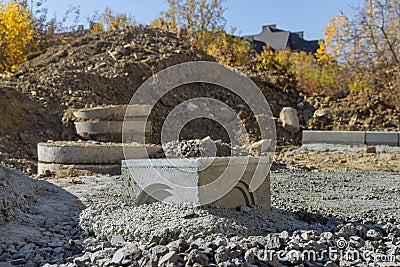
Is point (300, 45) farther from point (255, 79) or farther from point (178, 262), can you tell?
point (178, 262)

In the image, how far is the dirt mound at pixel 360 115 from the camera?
1166cm

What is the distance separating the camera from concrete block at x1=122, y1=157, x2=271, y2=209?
3.41 metres

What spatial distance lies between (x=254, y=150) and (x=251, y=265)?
647 cm

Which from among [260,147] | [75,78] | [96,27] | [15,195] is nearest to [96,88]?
[75,78]

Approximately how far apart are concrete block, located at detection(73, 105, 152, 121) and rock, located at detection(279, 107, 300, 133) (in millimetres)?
4055

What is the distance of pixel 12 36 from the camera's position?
13320mm

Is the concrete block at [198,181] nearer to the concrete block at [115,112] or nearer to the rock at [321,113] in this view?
the concrete block at [115,112]

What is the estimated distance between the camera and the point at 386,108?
12117 millimetres

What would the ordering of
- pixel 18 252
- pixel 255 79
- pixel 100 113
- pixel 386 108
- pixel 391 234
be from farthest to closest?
pixel 255 79, pixel 386 108, pixel 100 113, pixel 391 234, pixel 18 252

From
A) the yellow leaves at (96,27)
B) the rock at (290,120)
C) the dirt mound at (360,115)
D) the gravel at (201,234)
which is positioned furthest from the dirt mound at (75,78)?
the gravel at (201,234)

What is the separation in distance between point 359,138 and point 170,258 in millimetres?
8472

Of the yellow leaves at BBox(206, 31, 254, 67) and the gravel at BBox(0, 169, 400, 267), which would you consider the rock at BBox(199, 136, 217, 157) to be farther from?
the yellow leaves at BBox(206, 31, 254, 67)

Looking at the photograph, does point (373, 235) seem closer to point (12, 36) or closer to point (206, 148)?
point (206, 148)

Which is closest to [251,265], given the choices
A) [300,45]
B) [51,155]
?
[51,155]
